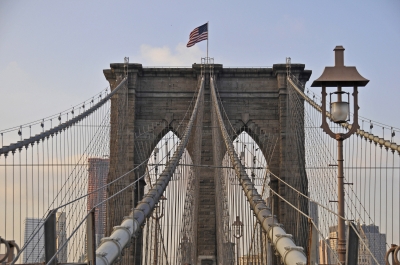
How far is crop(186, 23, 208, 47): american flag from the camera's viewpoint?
30797 mm

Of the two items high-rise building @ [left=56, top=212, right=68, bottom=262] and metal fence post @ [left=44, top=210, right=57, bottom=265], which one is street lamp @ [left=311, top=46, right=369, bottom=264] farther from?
metal fence post @ [left=44, top=210, right=57, bottom=265]

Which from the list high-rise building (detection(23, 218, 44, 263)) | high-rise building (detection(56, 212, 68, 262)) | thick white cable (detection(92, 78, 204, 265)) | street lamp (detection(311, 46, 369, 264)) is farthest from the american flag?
street lamp (detection(311, 46, 369, 264))

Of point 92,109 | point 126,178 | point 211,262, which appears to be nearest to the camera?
point 92,109

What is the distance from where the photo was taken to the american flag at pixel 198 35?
3080 centimetres

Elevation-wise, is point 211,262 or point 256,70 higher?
point 256,70

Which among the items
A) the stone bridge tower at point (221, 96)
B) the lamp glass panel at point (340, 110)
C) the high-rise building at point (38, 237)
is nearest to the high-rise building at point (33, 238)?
the high-rise building at point (38, 237)

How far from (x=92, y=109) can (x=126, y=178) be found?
6.38 metres

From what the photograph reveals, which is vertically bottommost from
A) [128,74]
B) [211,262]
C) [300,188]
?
[211,262]

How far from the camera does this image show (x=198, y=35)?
30938mm

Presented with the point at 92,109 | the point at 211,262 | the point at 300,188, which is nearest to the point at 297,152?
the point at 300,188

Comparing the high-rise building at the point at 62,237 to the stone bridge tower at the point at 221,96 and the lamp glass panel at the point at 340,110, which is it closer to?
the lamp glass panel at the point at 340,110

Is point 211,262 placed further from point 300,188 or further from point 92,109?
point 92,109

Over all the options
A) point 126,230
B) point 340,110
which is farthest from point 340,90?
point 126,230

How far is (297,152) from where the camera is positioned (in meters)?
27.9
